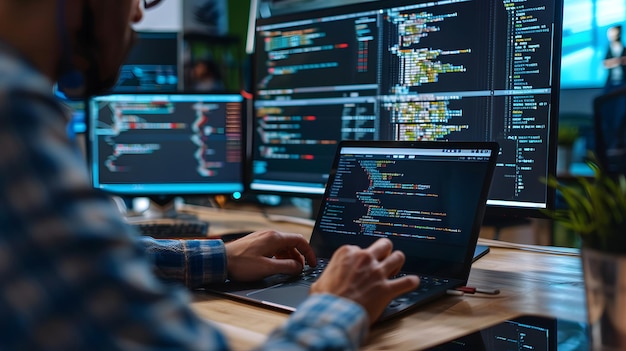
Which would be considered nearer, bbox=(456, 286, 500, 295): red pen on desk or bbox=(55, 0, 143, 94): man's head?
bbox=(55, 0, 143, 94): man's head

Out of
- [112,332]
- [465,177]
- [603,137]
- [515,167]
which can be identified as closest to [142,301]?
[112,332]

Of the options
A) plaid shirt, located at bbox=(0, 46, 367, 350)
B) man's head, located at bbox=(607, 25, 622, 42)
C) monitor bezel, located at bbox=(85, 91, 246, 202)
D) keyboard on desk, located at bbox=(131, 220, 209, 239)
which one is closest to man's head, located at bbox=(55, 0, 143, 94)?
plaid shirt, located at bbox=(0, 46, 367, 350)

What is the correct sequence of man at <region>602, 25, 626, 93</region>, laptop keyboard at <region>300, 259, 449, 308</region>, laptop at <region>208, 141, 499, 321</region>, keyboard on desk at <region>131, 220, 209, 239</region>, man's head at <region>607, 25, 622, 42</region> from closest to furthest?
1. laptop keyboard at <region>300, 259, 449, 308</region>
2. laptop at <region>208, 141, 499, 321</region>
3. keyboard on desk at <region>131, 220, 209, 239</region>
4. man's head at <region>607, 25, 622, 42</region>
5. man at <region>602, 25, 626, 93</region>

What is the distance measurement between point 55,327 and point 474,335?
20.8 inches

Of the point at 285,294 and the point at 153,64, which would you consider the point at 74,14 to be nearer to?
the point at 285,294

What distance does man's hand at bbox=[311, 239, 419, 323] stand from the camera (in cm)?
72

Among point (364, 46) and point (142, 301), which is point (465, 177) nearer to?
point (364, 46)

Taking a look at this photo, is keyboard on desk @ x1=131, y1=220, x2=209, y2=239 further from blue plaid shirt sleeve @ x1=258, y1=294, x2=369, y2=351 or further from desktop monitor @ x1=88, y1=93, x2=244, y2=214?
blue plaid shirt sleeve @ x1=258, y1=294, x2=369, y2=351

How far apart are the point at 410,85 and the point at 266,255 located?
489mm

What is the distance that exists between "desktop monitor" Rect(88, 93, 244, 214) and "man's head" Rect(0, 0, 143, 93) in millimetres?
1023

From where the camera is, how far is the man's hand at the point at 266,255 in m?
1.00

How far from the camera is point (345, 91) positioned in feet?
4.58

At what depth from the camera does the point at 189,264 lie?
1.00 meters

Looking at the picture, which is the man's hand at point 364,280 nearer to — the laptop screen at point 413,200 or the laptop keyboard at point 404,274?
the laptop keyboard at point 404,274
